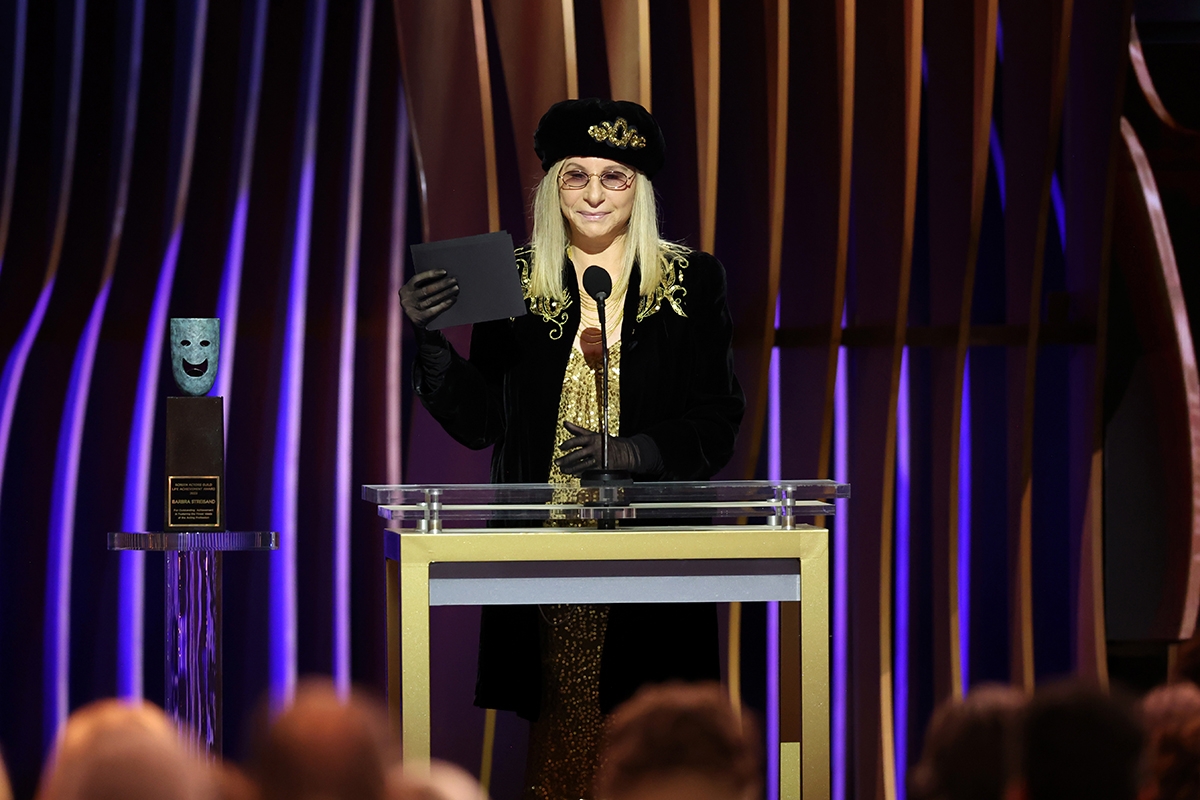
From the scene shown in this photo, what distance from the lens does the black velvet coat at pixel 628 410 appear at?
2.33 m

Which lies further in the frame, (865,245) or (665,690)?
(865,245)

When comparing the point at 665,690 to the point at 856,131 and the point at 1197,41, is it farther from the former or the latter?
the point at 1197,41

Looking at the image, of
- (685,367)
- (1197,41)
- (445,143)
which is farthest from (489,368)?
(1197,41)

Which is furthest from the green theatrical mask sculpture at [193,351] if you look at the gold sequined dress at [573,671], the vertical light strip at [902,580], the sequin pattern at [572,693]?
the vertical light strip at [902,580]

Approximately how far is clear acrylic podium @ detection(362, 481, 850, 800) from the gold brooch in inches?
33.1

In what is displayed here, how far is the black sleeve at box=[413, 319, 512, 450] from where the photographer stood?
7.71 ft

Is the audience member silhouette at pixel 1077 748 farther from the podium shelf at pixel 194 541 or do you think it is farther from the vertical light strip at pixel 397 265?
the vertical light strip at pixel 397 265

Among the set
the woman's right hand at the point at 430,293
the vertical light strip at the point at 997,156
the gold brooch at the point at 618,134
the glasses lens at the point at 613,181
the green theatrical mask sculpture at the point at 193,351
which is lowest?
the green theatrical mask sculpture at the point at 193,351

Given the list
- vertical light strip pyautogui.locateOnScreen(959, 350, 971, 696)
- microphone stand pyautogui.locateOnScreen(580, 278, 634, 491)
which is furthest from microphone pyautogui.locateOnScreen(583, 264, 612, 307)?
vertical light strip pyautogui.locateOnScreen(959, 350, 971, 696)

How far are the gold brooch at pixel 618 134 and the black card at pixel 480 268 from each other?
461 millimetres

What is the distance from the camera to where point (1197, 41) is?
11.7ft

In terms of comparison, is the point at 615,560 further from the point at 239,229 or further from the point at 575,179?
the point at 239,229

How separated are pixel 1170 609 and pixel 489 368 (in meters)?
2.12

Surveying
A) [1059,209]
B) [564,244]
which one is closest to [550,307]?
[564,244]
